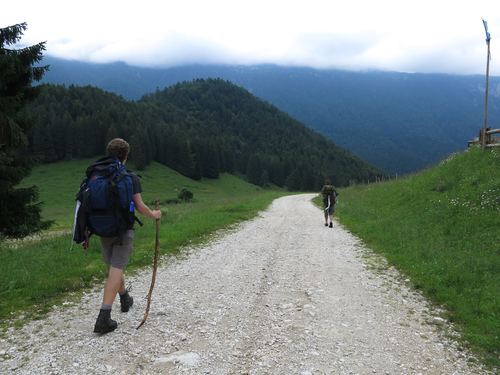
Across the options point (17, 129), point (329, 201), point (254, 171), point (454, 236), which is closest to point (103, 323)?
point (454, 236)

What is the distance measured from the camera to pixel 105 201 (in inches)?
196

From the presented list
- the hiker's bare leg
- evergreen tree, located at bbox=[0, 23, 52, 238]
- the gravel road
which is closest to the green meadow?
the gravel road

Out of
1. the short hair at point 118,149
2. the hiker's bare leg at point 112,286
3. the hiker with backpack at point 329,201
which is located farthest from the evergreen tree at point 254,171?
the hiker's bare leg at point 112,286

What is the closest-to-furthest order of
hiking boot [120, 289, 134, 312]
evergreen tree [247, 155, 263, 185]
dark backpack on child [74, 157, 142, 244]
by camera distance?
dark backpack on child [74, 157, 142, 244]
hiking boot [120, 289, 134, 312]
evergreen tree [247, 155, 263, 185]

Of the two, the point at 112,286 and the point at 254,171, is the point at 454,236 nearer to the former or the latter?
the point at 112,286

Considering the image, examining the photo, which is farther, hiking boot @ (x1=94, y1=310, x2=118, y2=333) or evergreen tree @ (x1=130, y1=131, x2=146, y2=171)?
evergreen tree @ (x1=130, y1=131, x2=146, y2=171)

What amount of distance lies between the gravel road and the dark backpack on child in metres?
1.62

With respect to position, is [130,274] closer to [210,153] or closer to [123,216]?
[123,216]

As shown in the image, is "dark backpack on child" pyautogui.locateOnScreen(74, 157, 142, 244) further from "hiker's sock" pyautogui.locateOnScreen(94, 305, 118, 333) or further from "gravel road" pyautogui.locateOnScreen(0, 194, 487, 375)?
"gravel road" pyautogui.locateOnScreen(0, 194, 487, 375)

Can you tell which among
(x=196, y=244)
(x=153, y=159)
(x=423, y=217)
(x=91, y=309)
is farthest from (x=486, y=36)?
(x=153, y=159)

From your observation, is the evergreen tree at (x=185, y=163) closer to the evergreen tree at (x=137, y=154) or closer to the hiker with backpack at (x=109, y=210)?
the evergreen tree at (x=137, y=154)

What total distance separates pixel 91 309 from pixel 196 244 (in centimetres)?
664

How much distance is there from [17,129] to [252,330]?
14.6 m

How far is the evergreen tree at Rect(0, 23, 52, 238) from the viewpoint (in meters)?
14.7
